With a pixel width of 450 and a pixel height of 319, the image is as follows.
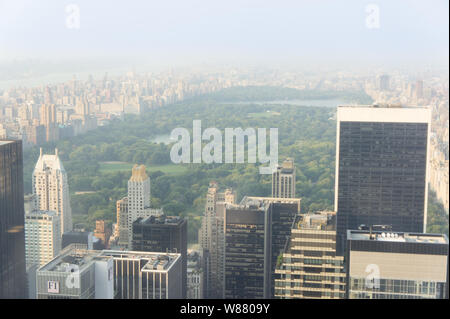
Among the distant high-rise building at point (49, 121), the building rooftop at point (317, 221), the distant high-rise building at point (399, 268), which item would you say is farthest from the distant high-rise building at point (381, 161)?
the distant high-rise building at point (49, 121)

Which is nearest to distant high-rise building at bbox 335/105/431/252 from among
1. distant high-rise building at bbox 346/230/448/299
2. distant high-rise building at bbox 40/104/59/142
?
distant high-rise building at bbox 346/230/448/299

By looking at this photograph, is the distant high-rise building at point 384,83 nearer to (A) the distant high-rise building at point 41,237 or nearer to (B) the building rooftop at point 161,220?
(B) the building rooftop at point 161,220

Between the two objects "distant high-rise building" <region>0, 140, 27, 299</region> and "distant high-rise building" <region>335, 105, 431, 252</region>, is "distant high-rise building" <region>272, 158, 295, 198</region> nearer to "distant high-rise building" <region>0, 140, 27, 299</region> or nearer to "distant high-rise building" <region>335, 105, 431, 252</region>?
"distant high-rise building" <region>335, 105, 431, 252</region>

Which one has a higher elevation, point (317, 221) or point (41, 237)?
point (317, 221)

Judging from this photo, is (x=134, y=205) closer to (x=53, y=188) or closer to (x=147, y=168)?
(x=147, y=168)

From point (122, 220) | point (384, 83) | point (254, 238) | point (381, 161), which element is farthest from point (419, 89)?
point (122, 220)
